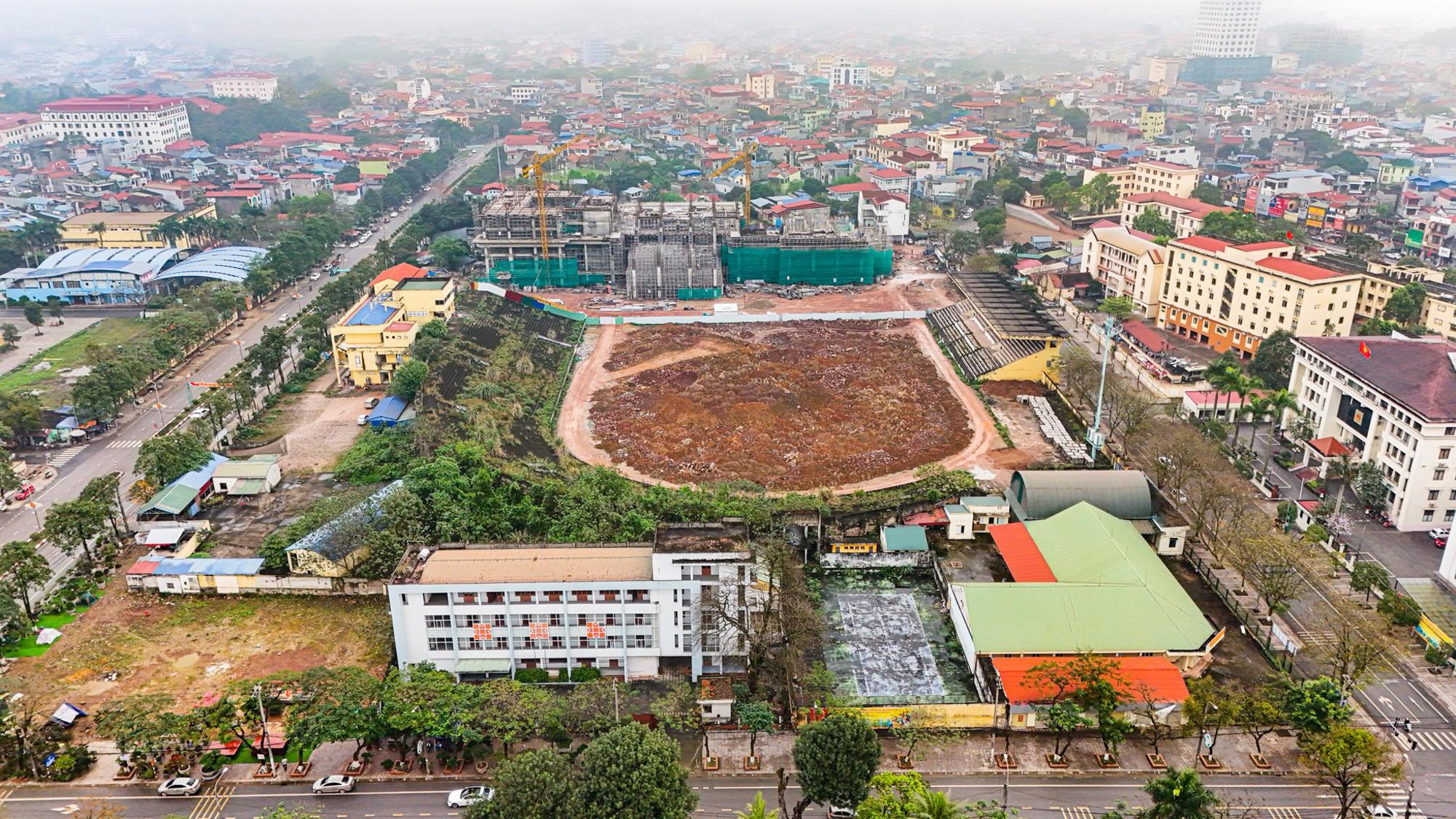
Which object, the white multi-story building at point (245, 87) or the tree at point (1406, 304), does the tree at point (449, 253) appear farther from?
the white multi-story building at point (245, 87)

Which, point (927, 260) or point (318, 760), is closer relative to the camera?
point (318, 760)

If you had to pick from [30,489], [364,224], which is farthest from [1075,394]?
[364,224]

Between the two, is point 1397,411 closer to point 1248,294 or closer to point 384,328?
point 1248,294

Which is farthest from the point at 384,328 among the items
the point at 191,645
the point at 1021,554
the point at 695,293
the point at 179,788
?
the point at 1021,554

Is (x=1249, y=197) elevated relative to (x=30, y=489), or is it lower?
elevated

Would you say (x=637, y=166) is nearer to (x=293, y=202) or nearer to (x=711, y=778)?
(x=293, y=202)
